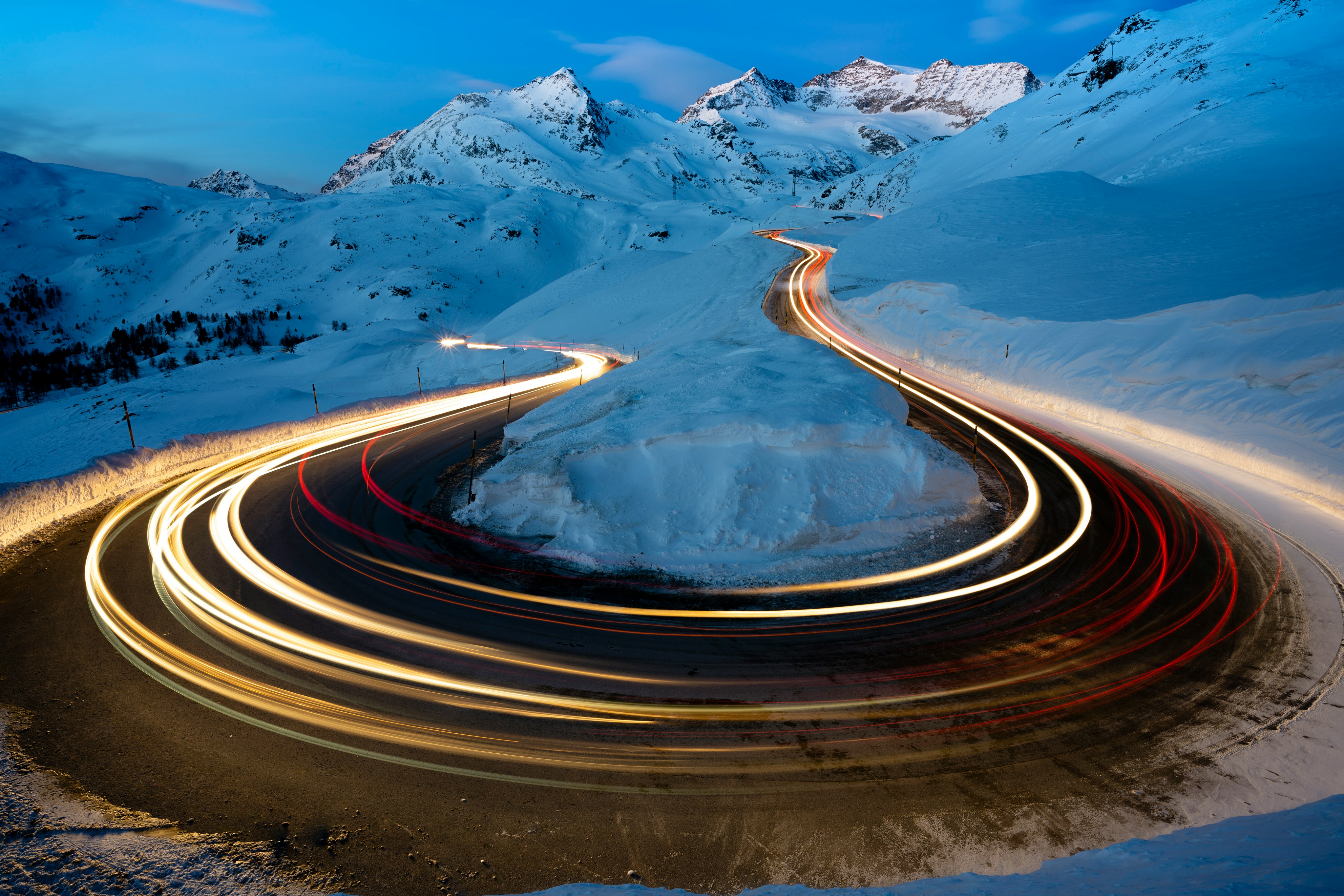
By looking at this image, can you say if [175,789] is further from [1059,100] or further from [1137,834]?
[1059,100]

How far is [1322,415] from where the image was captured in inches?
678

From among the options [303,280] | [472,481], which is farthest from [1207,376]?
[303,280]

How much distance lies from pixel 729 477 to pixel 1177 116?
232 feet

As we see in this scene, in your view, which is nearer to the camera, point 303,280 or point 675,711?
point 675,711

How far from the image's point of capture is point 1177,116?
57.0 meters

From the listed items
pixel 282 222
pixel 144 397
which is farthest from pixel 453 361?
pixel 282 222

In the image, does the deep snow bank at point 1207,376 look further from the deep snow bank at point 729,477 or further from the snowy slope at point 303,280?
the snowy slope at point 303,280

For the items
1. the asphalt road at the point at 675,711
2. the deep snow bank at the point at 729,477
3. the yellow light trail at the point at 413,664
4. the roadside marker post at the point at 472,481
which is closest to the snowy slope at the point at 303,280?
the roadside marker post at the point at 472,481

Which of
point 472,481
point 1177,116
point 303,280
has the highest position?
point 303,280

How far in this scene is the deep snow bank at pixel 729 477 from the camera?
13.3 meters

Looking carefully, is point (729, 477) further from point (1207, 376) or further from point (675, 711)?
point (1207, 376)

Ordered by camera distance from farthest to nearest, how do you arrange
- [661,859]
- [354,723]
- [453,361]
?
[453,361] < [354,723] < [661,859]

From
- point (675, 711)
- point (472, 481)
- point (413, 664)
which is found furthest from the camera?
point (472, 481)

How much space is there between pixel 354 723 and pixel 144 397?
37306mm
